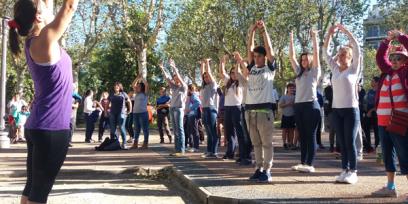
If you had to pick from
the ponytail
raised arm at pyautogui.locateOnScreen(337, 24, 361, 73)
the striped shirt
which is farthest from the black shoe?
the ponytail

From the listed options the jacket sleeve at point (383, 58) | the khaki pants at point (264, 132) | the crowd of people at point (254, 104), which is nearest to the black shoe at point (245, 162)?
the crowd of people at point (254, 104)

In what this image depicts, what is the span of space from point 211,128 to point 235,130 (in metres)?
1.19

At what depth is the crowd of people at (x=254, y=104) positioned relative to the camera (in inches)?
146

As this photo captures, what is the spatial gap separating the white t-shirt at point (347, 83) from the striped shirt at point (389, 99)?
922 millimetres

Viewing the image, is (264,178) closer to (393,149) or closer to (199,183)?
(199,183)

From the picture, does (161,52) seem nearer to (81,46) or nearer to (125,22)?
(81,46)

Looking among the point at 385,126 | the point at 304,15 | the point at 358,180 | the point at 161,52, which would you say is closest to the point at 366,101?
the point at 358,180

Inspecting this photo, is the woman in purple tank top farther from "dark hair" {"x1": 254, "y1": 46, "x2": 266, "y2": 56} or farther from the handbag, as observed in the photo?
"dark hair" {"x1": 254, "y1": 46, "x2": 266, "y2": 56}

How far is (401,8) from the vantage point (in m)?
35.4

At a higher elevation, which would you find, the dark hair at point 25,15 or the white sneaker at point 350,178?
the dark hair at point 25,15

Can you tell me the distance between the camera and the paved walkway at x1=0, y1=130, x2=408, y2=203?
6352 mm

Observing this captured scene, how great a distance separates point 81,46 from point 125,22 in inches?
A: 260

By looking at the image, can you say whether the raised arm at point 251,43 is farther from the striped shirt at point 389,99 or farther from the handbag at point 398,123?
the handbag at point 398,123

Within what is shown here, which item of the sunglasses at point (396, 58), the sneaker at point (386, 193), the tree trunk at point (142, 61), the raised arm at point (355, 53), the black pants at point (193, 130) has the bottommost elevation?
the sneaker at point (386, 193)
